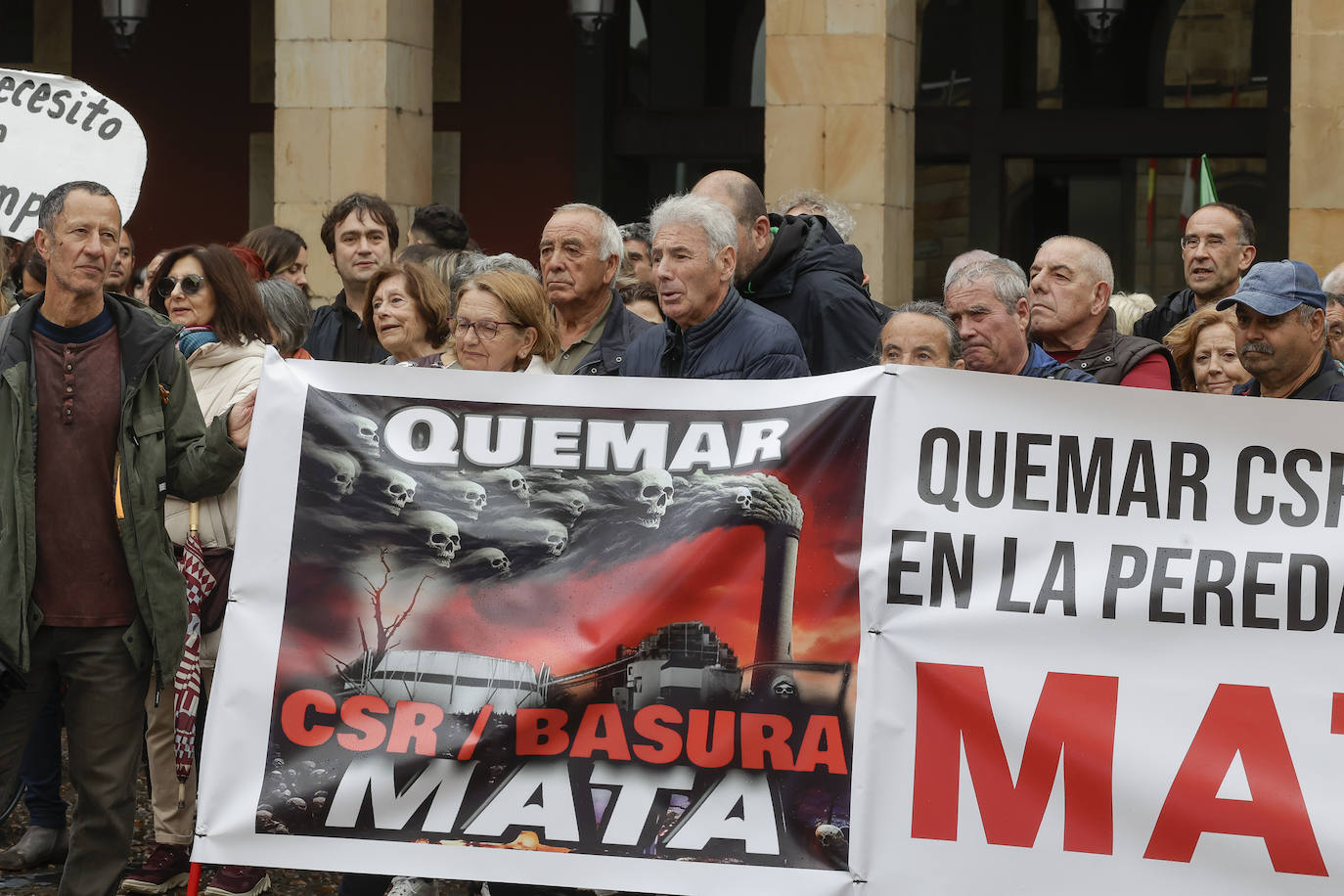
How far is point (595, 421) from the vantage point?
189 inches

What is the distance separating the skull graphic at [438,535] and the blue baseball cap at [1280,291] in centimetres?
218

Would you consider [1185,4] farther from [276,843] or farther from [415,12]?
[276,843]

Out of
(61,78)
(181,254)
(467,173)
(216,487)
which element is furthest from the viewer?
(467,173)

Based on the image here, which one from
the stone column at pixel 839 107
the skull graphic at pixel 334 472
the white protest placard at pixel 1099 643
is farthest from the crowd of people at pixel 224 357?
the stone column at pixel 839 107

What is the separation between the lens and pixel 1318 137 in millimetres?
11250

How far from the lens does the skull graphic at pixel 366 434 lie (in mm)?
4848

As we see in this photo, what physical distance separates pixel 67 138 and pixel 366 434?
387cm

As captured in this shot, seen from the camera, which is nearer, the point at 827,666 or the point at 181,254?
the point at 827,666

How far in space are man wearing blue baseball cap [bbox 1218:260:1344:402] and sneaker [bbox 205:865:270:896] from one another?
336 cm

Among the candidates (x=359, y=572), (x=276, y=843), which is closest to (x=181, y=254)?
(x=359, y=572)

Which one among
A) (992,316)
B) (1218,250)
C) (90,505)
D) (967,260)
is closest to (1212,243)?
(1218,250)

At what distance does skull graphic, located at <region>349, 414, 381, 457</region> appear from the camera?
4.85 m

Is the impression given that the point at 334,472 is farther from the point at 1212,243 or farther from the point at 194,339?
the point at 1212,243

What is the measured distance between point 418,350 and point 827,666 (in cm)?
247
